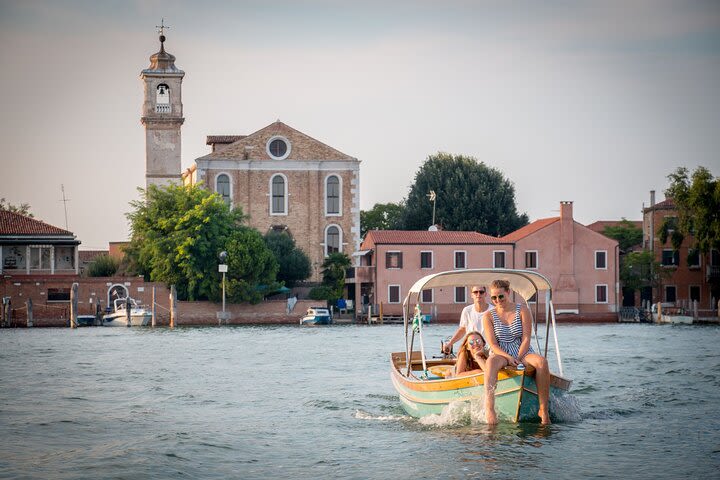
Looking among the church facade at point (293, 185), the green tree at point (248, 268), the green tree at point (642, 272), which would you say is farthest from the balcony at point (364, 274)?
the green tree at point (642, 272)

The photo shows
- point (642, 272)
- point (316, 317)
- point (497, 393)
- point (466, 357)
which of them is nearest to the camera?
point (497, 393)

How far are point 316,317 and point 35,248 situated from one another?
1732cm

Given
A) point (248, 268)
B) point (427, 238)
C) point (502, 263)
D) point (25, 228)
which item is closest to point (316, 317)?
point (248, 268)

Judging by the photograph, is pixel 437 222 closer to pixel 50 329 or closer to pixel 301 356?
pixel 50 329

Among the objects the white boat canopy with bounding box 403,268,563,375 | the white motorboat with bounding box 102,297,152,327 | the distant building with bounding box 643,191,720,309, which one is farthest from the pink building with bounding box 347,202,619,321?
the white boat canopy with bounding box 403,268,563,375

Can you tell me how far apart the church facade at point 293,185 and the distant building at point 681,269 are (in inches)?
722

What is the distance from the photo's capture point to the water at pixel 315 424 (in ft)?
45.2

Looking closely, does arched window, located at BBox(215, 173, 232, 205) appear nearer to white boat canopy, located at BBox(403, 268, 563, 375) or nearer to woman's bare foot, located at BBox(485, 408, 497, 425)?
white boat canopy, located at BBox(403, 268, 563, 375)

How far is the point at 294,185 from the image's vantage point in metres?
67.9

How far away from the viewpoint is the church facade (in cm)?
6719

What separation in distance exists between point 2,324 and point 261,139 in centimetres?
2013

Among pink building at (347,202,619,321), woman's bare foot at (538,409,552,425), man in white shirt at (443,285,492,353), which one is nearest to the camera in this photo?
woman's bare foot at (538,409,552,425)

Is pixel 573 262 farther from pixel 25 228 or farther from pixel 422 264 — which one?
pixel 25 228

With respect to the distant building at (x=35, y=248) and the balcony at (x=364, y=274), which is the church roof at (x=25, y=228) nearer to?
the distant building at (x=35, y=248)
